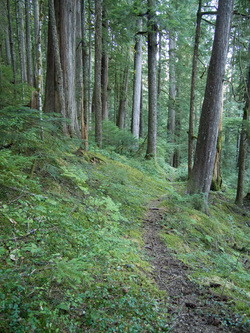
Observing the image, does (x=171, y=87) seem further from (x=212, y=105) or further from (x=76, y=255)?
(x=76, y=255)

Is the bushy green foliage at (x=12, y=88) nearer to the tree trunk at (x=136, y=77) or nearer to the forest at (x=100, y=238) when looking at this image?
the forest at (x=100, y=238)

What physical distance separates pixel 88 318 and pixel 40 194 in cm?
217

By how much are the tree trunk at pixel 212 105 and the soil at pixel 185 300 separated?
3.53m

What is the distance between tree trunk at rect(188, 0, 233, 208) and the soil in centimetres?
353

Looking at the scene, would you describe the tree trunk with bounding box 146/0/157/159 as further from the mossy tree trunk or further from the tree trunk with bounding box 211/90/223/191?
the tree trunk with bounding box 211/90/223/191

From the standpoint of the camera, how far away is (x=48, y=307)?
2.08 metres

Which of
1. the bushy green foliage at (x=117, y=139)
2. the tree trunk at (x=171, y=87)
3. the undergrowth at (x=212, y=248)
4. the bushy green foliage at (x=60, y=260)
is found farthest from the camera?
the tree trunk at (x=171, y=87)

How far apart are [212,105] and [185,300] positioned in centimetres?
572

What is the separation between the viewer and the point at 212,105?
7.06 meters

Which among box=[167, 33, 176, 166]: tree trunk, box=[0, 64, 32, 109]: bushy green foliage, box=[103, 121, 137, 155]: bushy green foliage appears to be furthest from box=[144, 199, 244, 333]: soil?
box=[167, 33, 176, 166]: tree trunk

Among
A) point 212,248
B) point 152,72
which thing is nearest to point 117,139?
point 152,72

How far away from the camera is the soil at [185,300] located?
8.39 feet

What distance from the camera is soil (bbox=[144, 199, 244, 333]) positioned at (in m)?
2.56

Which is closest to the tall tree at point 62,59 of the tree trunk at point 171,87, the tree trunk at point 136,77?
the tree trunk at point 136,77
